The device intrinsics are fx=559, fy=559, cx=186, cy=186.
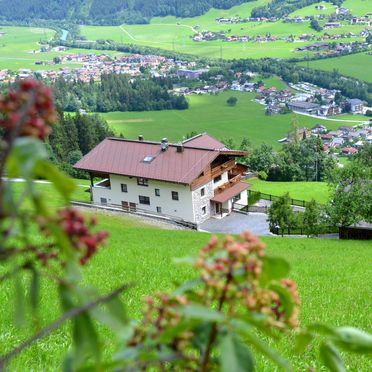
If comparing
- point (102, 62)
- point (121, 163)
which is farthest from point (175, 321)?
point (102, 62)

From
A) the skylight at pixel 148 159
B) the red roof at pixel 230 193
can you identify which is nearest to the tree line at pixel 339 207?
the red roof at pixel 230 193

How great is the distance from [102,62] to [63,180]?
609 ft

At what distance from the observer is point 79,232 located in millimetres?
862

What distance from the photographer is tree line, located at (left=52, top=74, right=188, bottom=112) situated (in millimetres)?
127312

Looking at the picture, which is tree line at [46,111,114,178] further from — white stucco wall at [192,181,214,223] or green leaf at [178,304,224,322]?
green leaf at [178,304,224,322]

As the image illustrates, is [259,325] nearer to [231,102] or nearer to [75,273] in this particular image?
[75,273]

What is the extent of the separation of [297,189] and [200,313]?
56178mm

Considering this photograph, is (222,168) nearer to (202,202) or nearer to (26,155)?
(202,202)

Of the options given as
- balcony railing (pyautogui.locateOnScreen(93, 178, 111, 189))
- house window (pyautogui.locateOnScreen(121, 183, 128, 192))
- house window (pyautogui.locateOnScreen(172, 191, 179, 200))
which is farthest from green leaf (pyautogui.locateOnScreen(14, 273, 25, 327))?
balcony railing (pyautogui.locateOnScreen(93, 178, 111, 189))

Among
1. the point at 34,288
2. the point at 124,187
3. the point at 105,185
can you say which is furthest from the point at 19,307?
the point at 105,185

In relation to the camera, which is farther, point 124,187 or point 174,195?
point 124,187

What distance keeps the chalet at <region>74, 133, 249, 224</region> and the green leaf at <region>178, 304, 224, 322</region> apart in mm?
33854

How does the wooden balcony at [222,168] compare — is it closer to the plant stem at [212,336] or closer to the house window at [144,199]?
the house window at [144,199]

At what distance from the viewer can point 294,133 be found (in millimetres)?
92688
